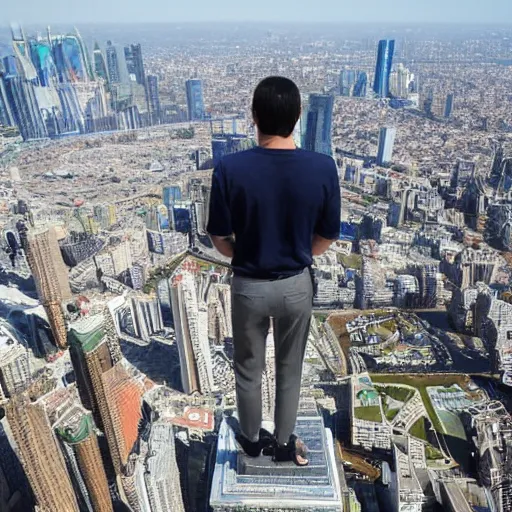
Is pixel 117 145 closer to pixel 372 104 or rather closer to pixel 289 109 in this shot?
pixel 372 104

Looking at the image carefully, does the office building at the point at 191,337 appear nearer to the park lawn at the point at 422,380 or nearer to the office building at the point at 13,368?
the office building at the point at 13,368

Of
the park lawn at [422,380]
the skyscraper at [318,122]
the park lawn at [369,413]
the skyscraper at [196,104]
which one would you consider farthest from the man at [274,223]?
the skyscraper at [196,104]

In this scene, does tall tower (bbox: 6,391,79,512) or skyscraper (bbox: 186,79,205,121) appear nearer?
tall tower (bbox: 6,391,79,512)

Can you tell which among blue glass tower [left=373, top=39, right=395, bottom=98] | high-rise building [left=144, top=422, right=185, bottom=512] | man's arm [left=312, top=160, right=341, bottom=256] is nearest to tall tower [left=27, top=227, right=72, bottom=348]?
high-rise building [left=144, top=422, right=185, bottom=512]

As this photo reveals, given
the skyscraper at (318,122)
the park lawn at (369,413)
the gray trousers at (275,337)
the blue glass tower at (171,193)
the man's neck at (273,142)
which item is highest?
the man's neck at (273,142)

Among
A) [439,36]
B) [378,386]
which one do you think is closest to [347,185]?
[378,386]

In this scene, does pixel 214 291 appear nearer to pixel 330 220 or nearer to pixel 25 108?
pixel 330 220

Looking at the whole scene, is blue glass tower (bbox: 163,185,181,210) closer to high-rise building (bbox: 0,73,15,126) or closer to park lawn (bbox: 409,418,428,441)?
high-rise building (bbox: 0,73,15,126)
